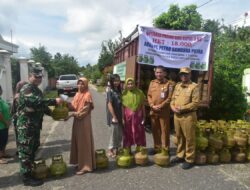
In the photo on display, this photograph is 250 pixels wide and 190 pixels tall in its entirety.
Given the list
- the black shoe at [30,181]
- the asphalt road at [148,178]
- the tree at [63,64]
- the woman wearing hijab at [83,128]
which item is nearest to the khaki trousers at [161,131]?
the asphalt road at [148,178]

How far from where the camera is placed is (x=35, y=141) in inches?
189

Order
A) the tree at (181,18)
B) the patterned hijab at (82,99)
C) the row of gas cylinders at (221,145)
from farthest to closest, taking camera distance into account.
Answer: the tree at (181,18) < the row of gas cylinders at (221,145) < the patterned hijab at (82,99)

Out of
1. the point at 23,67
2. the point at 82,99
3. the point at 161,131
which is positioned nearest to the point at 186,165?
the point at 161,131

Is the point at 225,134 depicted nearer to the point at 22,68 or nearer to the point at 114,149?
the point at 114,149

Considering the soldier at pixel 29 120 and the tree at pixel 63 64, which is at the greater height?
the tree at pixel 63 64

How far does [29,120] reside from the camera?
4.66 metres

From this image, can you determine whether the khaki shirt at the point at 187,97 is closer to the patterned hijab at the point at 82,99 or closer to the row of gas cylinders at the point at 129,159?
the row of gas cylinders at the point at 129,159

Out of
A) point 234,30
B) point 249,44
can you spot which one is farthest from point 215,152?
point 234,30

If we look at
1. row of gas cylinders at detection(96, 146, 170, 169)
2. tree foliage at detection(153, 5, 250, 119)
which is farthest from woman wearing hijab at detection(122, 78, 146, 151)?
tree foliage at detection(153, 5, 250, 119)

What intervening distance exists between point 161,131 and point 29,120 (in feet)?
8.94

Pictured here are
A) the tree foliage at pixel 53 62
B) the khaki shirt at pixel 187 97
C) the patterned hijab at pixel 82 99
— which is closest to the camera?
→ the patterned hijab at pixel 82 99

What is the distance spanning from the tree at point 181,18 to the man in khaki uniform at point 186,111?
1211cm

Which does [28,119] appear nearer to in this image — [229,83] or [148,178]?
[148,178]

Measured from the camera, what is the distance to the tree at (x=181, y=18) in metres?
16.8
